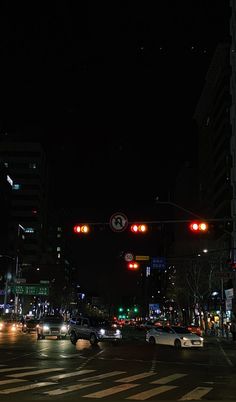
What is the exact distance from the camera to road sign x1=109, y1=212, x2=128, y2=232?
2641cm

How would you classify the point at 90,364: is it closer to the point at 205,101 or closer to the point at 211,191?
the point at 211,191

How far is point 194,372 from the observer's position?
1961 centimetres

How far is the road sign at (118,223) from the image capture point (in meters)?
26.4

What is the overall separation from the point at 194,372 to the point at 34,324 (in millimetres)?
43224

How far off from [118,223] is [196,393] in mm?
13148

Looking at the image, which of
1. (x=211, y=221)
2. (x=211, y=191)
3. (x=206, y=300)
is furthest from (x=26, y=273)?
(x=211, y=221)

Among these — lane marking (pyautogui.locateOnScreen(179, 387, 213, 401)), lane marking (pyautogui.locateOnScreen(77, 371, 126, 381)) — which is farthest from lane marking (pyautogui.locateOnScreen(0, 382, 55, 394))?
lane marking (pyautogui.locateOnScreen(179, 387, 213, 401))

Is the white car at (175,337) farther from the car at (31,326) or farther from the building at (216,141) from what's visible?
the building at (216,141)

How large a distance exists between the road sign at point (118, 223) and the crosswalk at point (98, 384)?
27.1ft

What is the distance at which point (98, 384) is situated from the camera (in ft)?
50.9

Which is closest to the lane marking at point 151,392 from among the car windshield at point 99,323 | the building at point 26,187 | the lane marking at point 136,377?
the lane marking at point 136,377

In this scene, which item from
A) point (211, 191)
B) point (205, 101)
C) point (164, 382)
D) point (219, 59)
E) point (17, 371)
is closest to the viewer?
point (164, 382)

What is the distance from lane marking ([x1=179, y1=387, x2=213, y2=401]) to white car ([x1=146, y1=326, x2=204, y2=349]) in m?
21.1

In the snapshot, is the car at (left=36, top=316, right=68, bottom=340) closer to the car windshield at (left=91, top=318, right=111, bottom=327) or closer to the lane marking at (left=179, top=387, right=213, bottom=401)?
the car windshield at (left=91, top=318, right=111, bottom=327)
